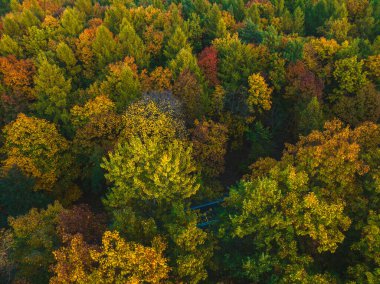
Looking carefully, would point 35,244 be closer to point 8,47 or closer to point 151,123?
point 151,123

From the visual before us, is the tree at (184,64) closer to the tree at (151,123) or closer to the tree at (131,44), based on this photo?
the tree at (131,44)

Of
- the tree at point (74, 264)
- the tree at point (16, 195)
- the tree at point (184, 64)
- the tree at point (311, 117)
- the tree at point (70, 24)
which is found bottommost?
the tree at point (16, 195)

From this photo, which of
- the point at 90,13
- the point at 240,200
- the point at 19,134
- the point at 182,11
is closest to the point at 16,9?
the point at 90,13

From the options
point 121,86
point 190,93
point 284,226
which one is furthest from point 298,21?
point 284,226

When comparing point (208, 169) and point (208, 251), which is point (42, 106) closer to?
point (208, 169)

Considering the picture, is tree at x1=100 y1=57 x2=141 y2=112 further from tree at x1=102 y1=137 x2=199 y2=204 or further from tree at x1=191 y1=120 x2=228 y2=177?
tree at x1=102 y1=137 x2=199 y2=204

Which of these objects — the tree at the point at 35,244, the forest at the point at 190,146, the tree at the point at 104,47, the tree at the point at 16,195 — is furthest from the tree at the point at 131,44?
the tree at the point at 35,244

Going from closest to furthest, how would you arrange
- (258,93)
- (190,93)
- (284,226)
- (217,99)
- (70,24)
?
(284,226), (190,93), (217,99), (258,93), (70,24)
